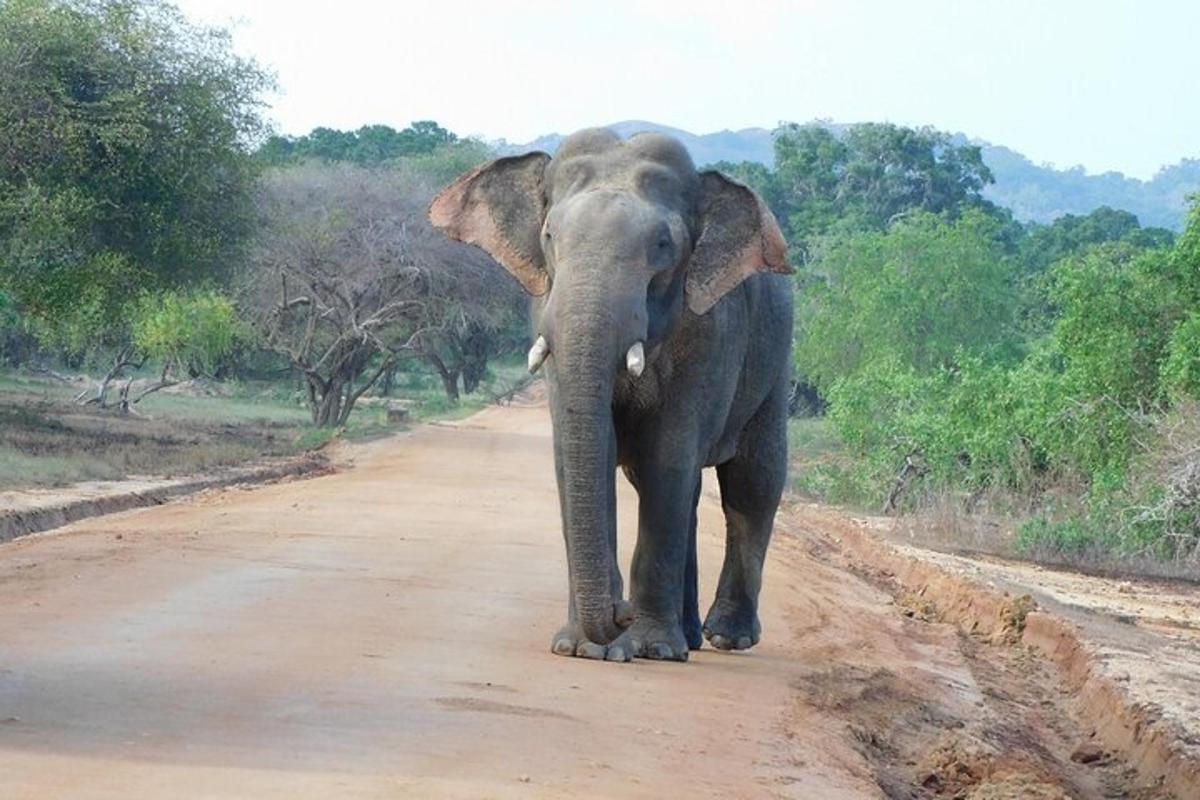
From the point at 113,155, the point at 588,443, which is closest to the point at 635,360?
the point at 588,443

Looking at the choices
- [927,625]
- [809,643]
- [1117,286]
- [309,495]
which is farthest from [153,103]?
[809,643]

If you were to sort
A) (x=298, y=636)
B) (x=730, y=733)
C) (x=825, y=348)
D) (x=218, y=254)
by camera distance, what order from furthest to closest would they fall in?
1. (x=825, y=348)
2. (x=218, y=254)
3. (x=298, y=636)
4. (x=730, y=733)

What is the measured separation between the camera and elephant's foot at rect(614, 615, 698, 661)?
10688mm

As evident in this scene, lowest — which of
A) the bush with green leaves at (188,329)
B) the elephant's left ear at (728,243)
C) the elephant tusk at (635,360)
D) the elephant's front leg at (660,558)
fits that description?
the bush with green leaves at (188,329)

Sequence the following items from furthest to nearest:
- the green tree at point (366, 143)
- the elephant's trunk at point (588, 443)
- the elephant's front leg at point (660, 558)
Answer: the green tree at point (366, 143), the elephant's front leg at point (660, 558), the elephant's trunk at point (588, 443)

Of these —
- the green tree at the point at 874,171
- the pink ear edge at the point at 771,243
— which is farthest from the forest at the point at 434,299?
the green tree at the point at 874,171

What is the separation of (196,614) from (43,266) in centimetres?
2182

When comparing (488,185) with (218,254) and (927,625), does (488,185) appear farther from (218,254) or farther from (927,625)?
(218,254)

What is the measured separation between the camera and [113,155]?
31.2 meters

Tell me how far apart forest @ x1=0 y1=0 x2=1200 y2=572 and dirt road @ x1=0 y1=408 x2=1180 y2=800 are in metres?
7.82

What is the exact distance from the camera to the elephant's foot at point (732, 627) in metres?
12.1

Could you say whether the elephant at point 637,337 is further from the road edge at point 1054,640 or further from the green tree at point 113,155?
the green tree at point 113,155

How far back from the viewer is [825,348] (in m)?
47.3

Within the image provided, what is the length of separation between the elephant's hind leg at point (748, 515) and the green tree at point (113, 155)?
19.2m
